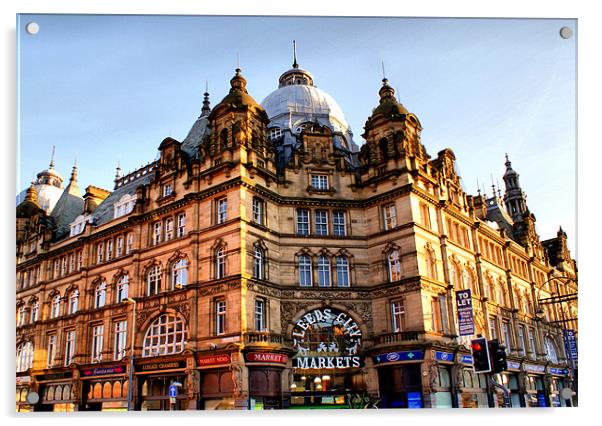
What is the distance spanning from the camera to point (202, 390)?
Result: 24.0 metres

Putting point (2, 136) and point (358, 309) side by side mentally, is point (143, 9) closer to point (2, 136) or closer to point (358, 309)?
point (2, 136)

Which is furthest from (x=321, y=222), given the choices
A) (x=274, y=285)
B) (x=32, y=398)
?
(x=32, y=398)

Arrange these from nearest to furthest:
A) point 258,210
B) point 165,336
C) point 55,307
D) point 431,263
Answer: point 165,336 < point 258,210 < point 431,263 < point 55,307

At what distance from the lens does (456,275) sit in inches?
1149

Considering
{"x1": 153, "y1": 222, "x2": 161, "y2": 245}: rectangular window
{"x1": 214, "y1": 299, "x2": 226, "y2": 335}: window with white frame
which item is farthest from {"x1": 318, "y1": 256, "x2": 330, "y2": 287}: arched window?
{"x1": 153, "y1": 222, "x2": 161, "y2": 245}: rectangular window

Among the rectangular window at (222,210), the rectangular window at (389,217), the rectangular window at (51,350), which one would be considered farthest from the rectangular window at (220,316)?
the rectangular window at (51,350)

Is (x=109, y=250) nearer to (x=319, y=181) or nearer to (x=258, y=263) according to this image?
(x=258, y=263)

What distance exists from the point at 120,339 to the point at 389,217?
14.3 m


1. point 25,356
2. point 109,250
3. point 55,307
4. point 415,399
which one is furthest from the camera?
point 55,307

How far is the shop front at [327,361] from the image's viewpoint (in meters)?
24.8

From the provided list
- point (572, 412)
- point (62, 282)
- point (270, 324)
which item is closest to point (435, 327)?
point (270, 324)

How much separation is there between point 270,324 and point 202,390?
3.88 m

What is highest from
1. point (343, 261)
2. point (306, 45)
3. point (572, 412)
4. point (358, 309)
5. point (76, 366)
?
point (306, 45)

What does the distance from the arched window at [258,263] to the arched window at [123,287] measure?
739cm
